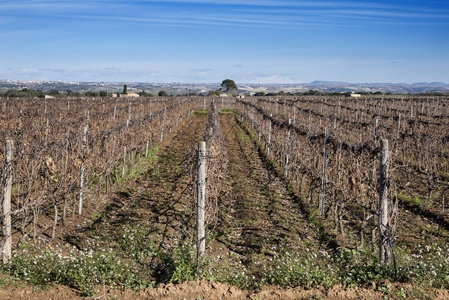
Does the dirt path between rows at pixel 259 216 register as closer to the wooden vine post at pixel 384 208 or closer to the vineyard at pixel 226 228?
the vineyard at pixel 226 228

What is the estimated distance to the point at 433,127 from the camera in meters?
18.2

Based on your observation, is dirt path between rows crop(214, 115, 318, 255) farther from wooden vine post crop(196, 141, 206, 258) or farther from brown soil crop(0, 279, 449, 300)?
brown soil crop(0, 279, 449, 300)

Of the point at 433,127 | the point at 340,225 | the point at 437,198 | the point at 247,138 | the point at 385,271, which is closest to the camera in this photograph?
the point at 385,271

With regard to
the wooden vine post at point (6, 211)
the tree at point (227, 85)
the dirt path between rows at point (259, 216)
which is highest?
the tree at point (227, 85)

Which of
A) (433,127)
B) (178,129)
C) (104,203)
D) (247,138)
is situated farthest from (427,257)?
(178,129)

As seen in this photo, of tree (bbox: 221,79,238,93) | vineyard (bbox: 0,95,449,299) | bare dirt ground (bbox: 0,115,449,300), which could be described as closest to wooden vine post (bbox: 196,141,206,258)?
vineyard (bbox: 0,95,449,299)

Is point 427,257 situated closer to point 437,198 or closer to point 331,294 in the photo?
point 331,294

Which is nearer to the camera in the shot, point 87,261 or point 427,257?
point 87,261

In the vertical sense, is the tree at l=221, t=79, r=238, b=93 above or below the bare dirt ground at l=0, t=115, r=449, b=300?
above

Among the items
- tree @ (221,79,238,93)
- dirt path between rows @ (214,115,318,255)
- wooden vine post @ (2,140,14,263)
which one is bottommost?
dirt path between rows @ (214,115,318,255)

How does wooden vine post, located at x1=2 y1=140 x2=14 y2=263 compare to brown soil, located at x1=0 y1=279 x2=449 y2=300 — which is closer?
brown soil, located at x1=0 y1=279 x2=449 y2=300

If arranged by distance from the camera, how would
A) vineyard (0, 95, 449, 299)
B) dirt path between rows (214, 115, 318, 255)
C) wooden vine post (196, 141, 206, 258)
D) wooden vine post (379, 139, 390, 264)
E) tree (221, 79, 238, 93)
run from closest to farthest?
vineyard (0, 95, 449, 299) → wooden vine post (379, 139, 390, 264) → wooden vine post (196, 141, 206, 258) → dirt path between rows (214, 115, 318, 255) → tree (221, 79, 238, 93)

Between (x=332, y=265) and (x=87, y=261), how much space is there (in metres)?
3.57

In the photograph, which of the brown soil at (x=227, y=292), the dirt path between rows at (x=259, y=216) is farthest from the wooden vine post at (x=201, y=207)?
the dirt path between rows at (x=259, y=216)
